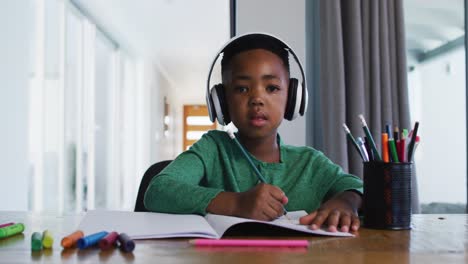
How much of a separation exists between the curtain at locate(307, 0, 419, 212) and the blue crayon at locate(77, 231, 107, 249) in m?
1.48

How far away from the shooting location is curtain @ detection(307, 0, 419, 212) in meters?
2.00

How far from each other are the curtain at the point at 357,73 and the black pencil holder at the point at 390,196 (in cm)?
118

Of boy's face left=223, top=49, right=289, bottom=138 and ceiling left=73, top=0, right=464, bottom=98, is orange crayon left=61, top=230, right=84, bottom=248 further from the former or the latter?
ceiling left=73, top=0, right=464, bottom=98

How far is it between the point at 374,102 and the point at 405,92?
0.13 meters

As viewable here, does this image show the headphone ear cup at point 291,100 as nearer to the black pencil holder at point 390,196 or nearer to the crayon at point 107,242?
the black pencil holder at point 390,196

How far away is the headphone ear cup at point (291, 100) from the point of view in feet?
3.61

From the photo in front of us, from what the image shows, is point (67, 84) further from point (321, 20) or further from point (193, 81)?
point (193, 81)

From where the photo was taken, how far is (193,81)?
31.8 ft

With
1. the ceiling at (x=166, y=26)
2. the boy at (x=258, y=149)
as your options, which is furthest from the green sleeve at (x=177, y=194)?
the ceiling at (x=166, y=26)

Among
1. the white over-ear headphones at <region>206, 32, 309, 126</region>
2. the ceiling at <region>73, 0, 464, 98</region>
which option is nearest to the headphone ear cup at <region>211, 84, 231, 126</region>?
the white over-ear headphones at <region>206, 32, 309, 126</region>

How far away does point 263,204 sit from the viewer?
780 millimetres

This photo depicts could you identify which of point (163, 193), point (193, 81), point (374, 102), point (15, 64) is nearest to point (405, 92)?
point (374, 102)

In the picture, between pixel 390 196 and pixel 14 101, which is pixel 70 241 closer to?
pixel 390 196

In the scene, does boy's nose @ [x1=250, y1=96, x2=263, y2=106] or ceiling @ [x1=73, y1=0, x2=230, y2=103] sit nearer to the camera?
boy's nose @ [x1=250, y1=96, x2=263, y2=106]
